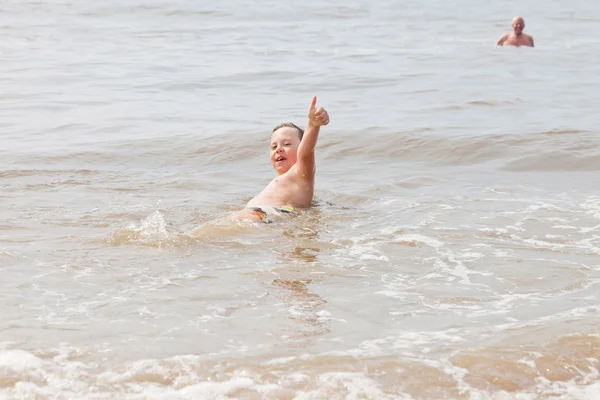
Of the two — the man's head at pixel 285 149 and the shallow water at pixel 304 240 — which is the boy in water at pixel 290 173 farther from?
the shallow water at pixel 304 240

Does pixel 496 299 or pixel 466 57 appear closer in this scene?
pixel 496 299

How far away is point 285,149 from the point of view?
784cm

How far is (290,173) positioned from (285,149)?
363 mm

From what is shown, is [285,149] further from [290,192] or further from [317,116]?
[317,116]

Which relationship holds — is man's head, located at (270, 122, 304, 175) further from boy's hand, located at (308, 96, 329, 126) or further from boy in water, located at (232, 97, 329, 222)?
boy's hand, located at (308, 96, 329, 126)

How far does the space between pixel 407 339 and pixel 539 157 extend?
5.90 m

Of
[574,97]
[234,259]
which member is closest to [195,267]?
[234,259]

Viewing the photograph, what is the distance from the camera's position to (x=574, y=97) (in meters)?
14.0

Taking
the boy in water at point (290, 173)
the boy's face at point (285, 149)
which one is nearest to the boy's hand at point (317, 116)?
the boy in water at point (290, 173)

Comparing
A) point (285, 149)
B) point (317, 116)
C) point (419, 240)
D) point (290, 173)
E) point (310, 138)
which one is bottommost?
point (419, 240)

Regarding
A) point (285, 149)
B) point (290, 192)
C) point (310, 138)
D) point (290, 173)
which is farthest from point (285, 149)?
point (310, 138)

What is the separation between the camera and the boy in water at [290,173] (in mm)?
6914

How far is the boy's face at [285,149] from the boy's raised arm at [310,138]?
1.48 feet

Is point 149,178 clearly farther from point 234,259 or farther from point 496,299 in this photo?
point 496,299
